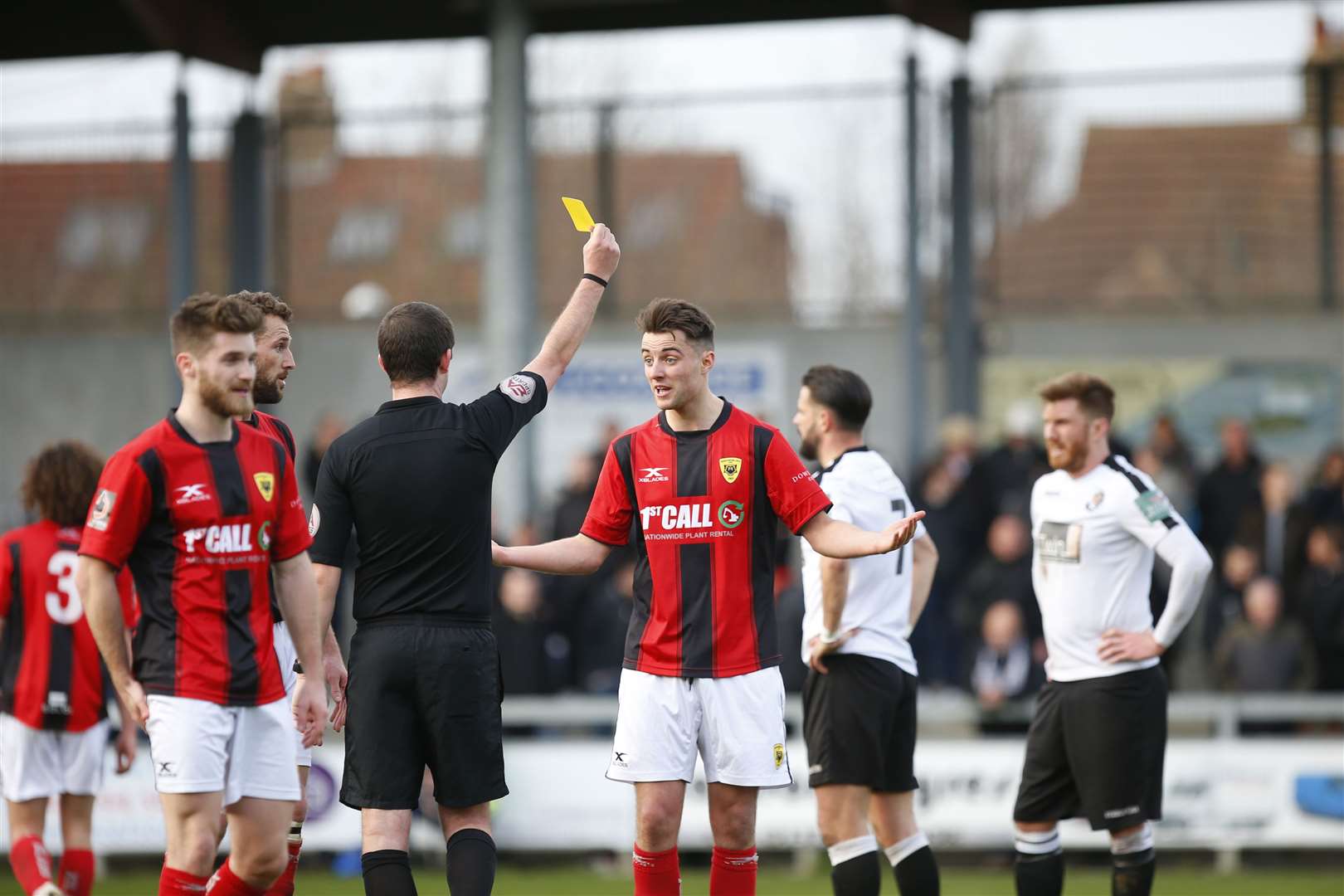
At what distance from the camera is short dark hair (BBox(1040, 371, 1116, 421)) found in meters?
7.82

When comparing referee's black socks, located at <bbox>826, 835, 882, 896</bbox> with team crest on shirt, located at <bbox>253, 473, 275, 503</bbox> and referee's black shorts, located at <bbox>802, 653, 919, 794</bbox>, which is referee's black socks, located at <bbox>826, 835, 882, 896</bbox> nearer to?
referee's black shorts, located at <bbox>802, 653, 919, 794</bbox>

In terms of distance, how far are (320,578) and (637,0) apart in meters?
11.5

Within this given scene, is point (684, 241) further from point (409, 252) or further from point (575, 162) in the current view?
point (409, 252)

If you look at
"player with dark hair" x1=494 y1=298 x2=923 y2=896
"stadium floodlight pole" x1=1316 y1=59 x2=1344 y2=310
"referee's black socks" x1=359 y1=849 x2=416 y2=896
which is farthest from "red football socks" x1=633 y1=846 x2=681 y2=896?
"stadium floodlight pole" x1=1316 y1=59 x2=1344 y2=310

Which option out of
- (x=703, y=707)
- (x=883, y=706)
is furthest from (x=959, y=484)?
(x=703, y=707)

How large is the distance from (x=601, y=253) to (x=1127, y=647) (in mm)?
2935

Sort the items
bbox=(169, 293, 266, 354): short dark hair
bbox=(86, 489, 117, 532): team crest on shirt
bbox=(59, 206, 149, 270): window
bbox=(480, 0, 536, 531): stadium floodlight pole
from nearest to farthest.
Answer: bbox=(86, 489, 117, 532): team crest on shirt < bbox=(169, 293, 266, 354): short dark hair < bbox=(480, 0, 536, 531): stadium floodlight pole < bbox=(59, 206, 149, 270): window

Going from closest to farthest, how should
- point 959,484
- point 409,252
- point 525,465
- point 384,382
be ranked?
point 959,484, point 525,465, point 384,382, point 409,252

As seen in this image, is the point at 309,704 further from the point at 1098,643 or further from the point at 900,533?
the point at 1098,643

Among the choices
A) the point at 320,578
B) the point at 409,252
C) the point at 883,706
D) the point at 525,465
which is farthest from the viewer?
the point at 409,252

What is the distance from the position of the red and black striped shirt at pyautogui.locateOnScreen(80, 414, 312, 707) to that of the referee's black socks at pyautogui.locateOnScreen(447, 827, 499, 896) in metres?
0.88

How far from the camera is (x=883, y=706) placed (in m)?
7.64

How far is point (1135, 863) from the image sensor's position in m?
7.64

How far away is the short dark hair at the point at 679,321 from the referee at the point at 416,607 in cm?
72
